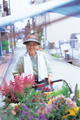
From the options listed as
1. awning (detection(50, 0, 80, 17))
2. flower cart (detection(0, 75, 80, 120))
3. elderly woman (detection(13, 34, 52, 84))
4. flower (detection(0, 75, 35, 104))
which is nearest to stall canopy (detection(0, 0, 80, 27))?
awning (detection(50, 0, 80, 17))

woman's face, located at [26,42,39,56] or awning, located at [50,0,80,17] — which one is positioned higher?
awning, located at [50,0,80,17]

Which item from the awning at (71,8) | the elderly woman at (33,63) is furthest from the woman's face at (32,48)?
the awning at (71,8)

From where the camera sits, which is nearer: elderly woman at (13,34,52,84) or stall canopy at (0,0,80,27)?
stall canopy at (0,0,80,27)

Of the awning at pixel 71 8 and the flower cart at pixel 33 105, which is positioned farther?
the flower cart at pixel 33 105

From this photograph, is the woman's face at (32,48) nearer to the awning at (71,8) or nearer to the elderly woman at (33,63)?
the elderly woman at (33,63)

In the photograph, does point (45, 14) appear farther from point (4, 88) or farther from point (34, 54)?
point (34, 54)

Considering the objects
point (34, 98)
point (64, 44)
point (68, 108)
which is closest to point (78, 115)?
point (68, 108)

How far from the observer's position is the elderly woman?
2.80 meters

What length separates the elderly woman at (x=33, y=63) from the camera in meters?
2.80

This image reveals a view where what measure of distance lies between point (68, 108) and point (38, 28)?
1.16 meters

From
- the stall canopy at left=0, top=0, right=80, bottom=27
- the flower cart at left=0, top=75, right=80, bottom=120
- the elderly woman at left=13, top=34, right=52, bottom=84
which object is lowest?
the flower cart at left=0, top=75, right=80, bottom=120

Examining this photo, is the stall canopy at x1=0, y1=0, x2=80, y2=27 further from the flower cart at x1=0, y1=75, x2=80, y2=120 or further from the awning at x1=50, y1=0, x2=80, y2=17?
the flower cart at x1=0, y1=75, x2=80, y2=120

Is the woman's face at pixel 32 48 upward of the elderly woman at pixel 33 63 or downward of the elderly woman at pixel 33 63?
upward

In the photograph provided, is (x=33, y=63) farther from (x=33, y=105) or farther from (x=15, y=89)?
(x=33, y=105)
